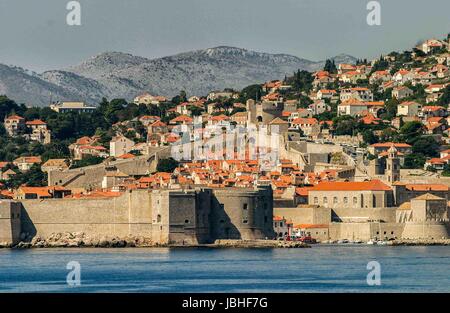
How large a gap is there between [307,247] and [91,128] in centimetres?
3335

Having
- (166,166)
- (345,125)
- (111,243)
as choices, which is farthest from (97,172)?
(345,125)

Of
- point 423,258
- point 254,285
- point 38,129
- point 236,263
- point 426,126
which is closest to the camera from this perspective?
point 254,285

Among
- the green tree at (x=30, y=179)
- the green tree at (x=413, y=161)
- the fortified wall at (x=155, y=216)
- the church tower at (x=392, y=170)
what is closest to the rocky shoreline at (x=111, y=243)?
the fortified wall at (x=155, y=216)

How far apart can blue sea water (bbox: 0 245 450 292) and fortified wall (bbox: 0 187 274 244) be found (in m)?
1.20

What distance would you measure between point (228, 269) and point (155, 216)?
9.81 meters

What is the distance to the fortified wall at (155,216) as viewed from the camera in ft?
133

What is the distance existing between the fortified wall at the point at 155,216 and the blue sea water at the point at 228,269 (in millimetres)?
1197

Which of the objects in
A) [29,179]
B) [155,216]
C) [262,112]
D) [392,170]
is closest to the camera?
[155,216]

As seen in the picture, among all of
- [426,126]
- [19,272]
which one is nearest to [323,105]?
[426,126]

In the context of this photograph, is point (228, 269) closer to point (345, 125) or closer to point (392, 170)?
point (392, 170)

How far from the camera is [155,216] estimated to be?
4078 centimetres

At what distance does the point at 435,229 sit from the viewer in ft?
146

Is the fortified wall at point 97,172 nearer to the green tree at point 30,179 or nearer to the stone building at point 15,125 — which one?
the green tree at point 30,179
